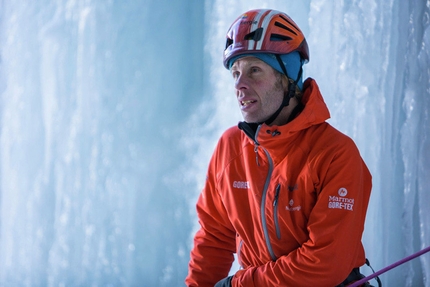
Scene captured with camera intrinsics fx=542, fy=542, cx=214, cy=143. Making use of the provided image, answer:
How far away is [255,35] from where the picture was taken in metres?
1.77

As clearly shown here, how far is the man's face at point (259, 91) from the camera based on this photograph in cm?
176

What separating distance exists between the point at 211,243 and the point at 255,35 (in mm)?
747

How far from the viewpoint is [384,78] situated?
159 inches

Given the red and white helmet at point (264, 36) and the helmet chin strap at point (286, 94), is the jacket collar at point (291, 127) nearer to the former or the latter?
the helmet chin strap at point (286, 94)

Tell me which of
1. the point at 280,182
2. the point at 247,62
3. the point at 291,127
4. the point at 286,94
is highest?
the point at 247,62

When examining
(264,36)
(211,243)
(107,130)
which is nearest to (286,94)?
(264,36)

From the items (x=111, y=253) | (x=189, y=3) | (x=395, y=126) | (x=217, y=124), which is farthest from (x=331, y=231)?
(x=189, y=3)

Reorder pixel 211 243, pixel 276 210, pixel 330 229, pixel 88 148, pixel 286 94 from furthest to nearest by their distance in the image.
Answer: pixel 88 148 < pixel 211 243 < pixel 286 94 < pixel 276 210 < pixel 330 229

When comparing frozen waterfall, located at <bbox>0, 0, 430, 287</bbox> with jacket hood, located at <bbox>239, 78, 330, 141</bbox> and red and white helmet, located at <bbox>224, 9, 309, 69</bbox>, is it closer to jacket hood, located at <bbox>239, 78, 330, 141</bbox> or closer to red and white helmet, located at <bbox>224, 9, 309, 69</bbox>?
red and white helmet, located at <bbox>224, 9, 309, 69</bbox>

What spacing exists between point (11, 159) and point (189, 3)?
10.5ft

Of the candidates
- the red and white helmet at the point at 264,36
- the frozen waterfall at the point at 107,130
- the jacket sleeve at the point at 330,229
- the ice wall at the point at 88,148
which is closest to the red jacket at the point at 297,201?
the jacket sleeve at the point at 330,229

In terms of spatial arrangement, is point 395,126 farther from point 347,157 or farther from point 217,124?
point 217,124

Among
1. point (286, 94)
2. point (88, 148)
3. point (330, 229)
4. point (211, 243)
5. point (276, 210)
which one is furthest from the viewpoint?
point (88, 148)

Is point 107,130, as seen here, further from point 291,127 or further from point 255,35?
point 291,127
